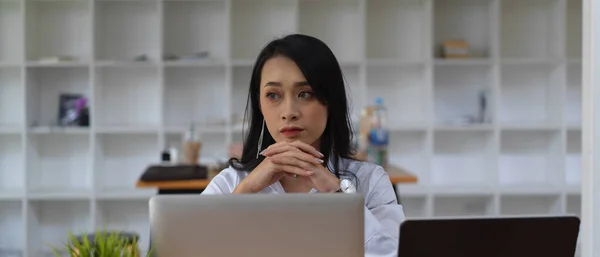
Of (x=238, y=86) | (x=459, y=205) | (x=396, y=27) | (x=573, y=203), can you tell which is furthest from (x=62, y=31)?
(x=573, y=203)

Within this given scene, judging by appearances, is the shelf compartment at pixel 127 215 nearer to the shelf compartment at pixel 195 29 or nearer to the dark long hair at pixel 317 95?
the shelf compartment at pixel 195 29

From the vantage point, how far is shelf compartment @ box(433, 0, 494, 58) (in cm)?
521

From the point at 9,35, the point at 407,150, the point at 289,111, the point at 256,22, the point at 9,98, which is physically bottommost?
the point at 407,150

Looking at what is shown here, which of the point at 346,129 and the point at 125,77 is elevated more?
the point at 125,77

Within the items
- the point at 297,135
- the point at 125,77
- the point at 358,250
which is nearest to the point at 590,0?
the point at 297,135

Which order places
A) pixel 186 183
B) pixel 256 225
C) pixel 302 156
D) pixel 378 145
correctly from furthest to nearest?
pixel 378 145 < pixel 186 183 < pixel 302 156 < pixel 256 225

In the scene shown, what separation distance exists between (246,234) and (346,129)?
1.97ft

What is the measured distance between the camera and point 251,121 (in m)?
1.78

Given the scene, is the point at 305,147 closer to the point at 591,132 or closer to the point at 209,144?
the point at 591,132

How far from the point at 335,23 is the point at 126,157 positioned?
1896mm

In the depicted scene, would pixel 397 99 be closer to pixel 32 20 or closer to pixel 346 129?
pixel 32 20

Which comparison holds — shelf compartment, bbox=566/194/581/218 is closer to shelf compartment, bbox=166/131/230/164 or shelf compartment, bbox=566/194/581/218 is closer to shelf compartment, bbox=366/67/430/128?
shelf compartment, bbox=366/67/430/128

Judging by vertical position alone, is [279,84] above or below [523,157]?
above

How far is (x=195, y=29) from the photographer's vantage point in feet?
17.0
